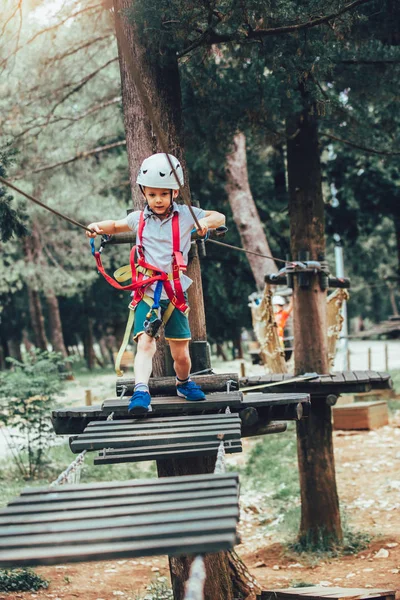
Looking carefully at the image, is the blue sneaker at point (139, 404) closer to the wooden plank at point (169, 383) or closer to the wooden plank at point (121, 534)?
the wooden plank at point (169, 383)

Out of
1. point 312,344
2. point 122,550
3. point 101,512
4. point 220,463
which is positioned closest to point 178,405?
point 220,463

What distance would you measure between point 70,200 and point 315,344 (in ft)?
42.3

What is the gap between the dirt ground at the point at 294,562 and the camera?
21.1 feet

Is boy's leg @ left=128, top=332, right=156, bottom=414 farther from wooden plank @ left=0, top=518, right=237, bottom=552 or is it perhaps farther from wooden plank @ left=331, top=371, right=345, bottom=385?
wooden plank @ left=331, top=371, right=345, bottom=385

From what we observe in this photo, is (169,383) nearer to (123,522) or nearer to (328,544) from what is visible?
(123,522)

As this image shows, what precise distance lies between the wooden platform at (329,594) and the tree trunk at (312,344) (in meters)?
2.15

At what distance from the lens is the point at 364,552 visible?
733 centimetres

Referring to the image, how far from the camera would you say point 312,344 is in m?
7.67

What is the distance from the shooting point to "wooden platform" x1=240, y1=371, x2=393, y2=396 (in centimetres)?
691

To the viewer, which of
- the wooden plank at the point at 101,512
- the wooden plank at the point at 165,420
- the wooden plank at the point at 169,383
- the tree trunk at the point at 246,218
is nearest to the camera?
the wooden plank at the point at 101,512

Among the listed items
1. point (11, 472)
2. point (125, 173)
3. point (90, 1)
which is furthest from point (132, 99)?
point (125, 173)

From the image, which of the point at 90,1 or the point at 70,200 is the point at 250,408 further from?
the point at 70,200

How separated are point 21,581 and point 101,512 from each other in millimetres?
3979

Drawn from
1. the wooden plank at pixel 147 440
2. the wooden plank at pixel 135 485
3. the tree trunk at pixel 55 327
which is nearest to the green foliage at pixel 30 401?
the wooden plank at pixel 147 440
